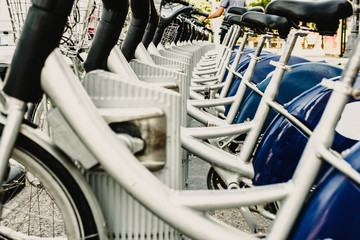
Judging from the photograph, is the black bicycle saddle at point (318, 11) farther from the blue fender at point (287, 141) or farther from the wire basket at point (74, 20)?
the wire basket at point (74, 20)

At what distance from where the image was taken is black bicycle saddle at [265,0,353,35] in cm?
151

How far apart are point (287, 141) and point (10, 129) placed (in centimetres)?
126

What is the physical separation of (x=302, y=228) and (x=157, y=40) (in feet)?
8.85

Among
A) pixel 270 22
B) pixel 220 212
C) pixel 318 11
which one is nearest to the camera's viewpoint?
pixel 318 11

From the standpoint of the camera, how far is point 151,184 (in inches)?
43.2

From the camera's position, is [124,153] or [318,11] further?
[318,11]

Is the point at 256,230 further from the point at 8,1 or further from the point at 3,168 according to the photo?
the point at 8,1

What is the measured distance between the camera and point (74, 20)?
1.86 metres

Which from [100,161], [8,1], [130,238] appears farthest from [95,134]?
[8,1]

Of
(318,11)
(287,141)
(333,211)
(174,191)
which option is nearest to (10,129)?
(174,191)

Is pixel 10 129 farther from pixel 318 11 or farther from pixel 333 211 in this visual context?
pixel 318 11

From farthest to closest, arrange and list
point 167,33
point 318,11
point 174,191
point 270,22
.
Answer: point 167,33, point 270,22, point 318,11, point 174,191

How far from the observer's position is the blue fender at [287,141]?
1.85m

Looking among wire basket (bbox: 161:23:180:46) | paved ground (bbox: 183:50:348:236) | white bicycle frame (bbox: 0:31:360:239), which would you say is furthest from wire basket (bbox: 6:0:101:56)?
wire basket (bbox: 161:23:180:46)
